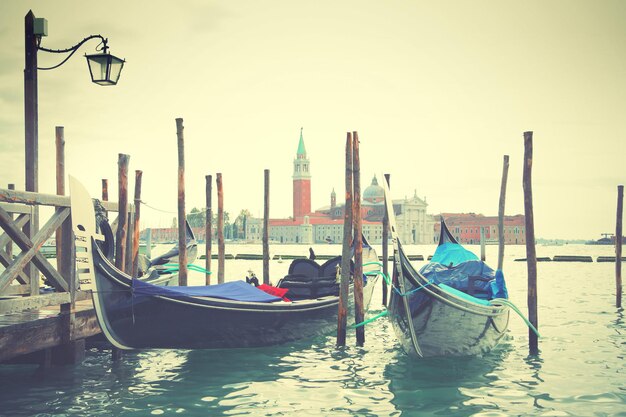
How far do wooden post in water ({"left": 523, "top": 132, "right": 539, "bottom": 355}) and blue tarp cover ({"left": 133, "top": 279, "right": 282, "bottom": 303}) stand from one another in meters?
3.22

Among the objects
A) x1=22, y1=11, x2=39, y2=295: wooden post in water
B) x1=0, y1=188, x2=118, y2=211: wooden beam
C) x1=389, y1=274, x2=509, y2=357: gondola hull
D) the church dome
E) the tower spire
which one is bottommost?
x1=389, y1=274, x2=509, y2=357: gondola hull

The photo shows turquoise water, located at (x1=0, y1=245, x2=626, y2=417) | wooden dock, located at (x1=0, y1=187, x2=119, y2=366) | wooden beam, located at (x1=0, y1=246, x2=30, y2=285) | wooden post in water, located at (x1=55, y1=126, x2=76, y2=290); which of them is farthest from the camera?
wooden beam, located at (x1=0, y1=246, x2=30, y2=285)

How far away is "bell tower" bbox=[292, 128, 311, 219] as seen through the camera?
108 m

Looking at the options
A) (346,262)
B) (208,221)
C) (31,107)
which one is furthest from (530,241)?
(208,221)

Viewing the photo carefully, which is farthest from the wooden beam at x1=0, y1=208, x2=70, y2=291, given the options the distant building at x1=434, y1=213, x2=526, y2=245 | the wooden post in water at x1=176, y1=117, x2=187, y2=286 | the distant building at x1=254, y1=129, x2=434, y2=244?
the distant building at x1=434, y1=213, x2=526, y2=245

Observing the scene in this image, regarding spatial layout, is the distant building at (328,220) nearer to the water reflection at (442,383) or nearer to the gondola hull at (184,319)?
the gondola hull at (184,319)

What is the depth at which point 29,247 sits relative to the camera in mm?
6172

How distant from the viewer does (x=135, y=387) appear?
22.4ft

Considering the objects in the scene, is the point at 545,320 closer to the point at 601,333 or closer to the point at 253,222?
the point at 601,333

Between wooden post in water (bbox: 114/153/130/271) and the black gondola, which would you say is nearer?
the black gondola

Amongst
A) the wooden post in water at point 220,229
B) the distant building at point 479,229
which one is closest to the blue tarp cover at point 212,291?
the wooden post in water at point 220,229

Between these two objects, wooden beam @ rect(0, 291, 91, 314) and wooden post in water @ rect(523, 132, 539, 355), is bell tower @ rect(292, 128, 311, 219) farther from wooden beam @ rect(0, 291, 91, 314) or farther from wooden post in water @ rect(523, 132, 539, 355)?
wooden beam @ rect(0, 291, 91, 314)

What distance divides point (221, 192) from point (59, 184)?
574 cm

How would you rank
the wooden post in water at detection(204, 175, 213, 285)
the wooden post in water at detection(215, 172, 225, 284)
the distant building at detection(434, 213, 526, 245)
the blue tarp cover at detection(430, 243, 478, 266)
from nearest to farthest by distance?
the blue tarp cover at detection(430, 243, 478, 266), the wooden post in water at detection(215, 172, 225, 284), the wooden post in water at detection(204, 175, 213, 285), the distant building at detection(434, 213, 526, 245)
